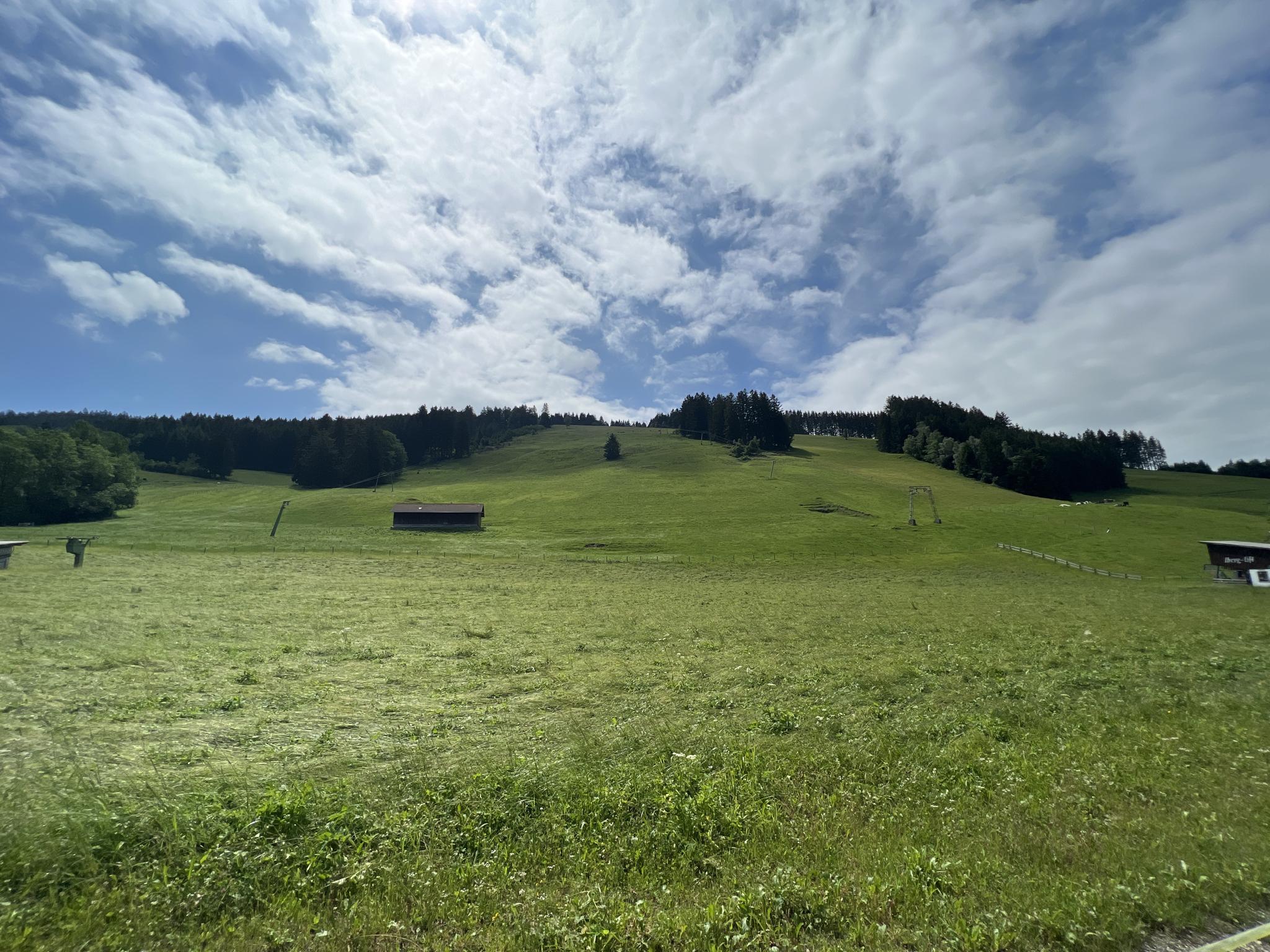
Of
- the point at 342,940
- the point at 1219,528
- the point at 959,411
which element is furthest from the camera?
the point at 959,411

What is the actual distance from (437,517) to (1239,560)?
9543 centimetres

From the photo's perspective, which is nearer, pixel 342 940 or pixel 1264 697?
pixel 342 940

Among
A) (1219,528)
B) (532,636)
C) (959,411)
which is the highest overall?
(959,411)

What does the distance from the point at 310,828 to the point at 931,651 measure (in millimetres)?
20002

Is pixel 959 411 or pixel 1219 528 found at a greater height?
pixel 959 411

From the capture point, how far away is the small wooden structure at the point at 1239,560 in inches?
2047

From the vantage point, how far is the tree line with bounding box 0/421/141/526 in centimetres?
8731

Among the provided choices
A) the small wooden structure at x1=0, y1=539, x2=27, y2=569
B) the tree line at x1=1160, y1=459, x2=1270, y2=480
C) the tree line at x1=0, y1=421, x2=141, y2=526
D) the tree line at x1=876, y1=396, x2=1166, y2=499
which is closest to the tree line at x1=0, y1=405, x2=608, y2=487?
the tree line at x1=0, y1=421, x2=141, y2=526

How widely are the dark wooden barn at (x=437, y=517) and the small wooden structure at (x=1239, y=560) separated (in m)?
86.8

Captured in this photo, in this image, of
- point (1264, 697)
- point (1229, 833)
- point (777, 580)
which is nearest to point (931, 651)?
point (1264, 697)

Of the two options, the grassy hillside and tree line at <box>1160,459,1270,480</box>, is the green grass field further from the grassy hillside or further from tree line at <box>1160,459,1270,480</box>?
tree line at <box>1160,459,1270,480</box>

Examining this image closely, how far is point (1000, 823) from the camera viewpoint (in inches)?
317

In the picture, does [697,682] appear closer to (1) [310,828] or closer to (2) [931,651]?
(2) [931,651]

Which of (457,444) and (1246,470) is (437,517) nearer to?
(457,444)
